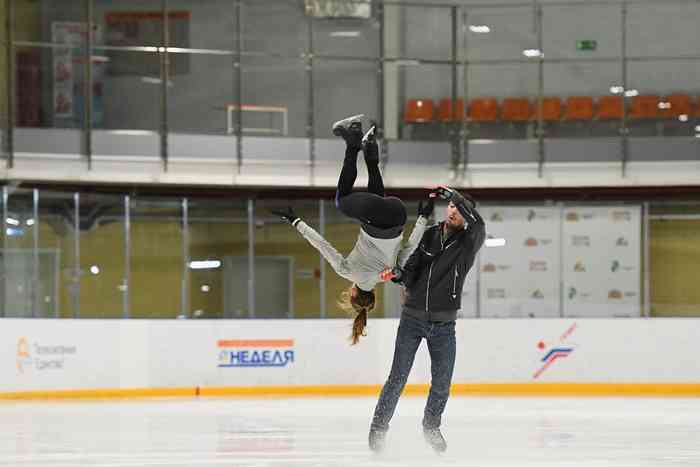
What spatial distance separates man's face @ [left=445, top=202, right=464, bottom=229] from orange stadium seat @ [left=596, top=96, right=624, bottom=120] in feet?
43.0

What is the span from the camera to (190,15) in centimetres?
2062

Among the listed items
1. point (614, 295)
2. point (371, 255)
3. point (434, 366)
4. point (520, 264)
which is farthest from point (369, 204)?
point (614, 295)

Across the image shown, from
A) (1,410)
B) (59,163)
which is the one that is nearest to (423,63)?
(59,163)

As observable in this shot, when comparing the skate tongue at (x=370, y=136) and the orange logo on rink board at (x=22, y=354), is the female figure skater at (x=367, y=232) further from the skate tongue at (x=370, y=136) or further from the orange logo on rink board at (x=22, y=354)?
the orange logo on rink board at (x=22, y=354)

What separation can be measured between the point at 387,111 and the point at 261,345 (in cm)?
610

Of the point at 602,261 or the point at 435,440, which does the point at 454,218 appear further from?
the point at 602,261

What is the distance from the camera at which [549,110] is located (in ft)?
68.6

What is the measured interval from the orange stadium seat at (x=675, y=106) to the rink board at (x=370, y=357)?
17.0 feet

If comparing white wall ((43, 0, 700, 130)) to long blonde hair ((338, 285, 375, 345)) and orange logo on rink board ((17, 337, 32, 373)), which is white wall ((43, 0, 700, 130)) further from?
long blonde hair ((338, 285, 375, 345))

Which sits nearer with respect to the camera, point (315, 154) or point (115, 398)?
point (115, 398)

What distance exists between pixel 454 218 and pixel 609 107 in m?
13.2

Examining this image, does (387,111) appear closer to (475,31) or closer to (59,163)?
(475,31)

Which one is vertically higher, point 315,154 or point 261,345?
point 315,154

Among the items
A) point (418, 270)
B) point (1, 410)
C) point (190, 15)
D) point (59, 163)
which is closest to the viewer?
point (418, 270)
